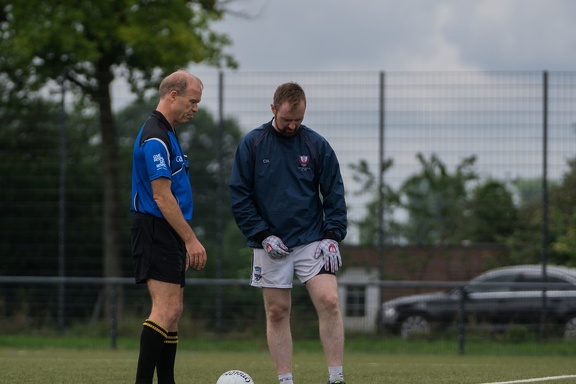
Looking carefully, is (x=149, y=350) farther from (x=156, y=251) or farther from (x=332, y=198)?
(x=332, y=198)

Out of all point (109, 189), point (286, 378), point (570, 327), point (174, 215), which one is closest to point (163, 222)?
point (174, 215)

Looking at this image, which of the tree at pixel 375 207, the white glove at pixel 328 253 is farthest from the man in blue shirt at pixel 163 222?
the tree at pixel 375 207

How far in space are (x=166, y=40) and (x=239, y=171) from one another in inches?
515

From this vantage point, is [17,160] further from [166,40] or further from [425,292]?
[425,292]

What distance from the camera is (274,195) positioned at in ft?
24.1

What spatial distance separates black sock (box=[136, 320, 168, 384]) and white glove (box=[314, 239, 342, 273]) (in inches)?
46.5

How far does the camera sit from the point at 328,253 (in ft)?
24.1

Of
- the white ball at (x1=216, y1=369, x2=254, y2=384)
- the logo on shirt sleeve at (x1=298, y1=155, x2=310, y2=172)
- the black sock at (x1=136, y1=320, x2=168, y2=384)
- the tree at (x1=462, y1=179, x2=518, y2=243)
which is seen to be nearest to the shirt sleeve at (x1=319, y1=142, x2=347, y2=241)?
the logo on shirt sleeve at (x1=298, y1=155, x2=310, y2=172)

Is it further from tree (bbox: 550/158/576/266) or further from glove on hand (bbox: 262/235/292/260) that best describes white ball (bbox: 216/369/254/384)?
tree (bbox: 550/158/576/266)

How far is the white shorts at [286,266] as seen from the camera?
24.2 feet

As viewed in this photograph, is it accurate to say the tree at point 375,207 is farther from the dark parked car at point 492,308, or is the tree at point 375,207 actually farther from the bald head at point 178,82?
the bald head at point 178,82

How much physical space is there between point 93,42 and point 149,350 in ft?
44.0

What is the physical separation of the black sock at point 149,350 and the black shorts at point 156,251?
293 millimetres

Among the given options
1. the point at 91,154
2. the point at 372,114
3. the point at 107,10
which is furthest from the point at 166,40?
the point at 372,114
